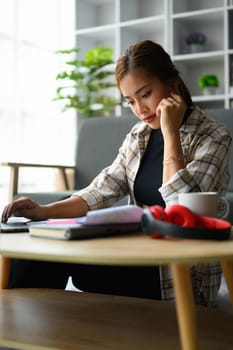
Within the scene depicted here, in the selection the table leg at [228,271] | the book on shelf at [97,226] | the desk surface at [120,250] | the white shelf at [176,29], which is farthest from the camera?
the white shelf at [176,29]

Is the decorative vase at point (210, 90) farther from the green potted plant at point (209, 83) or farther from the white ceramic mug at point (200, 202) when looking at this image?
the white ceramic mug at point (200, 202)

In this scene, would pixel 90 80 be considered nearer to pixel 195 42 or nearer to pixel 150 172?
pixel 195 42

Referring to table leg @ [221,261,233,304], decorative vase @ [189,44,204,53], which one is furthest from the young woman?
decorative vase @ [189,44,204,53]

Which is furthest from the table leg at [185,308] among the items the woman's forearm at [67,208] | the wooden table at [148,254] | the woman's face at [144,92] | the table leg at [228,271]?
the woman's face at [144,92]

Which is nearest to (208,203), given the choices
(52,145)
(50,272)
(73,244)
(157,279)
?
(73,244)

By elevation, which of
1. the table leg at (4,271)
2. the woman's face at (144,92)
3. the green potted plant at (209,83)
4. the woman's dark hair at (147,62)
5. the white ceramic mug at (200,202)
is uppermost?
the green potted plant at (209,83)

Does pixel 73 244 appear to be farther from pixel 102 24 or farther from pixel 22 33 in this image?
pixel 102 24

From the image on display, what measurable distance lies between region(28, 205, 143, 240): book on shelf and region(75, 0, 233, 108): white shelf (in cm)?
338

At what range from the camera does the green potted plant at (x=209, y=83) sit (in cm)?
450

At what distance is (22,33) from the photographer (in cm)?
481

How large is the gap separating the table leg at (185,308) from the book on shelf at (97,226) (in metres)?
0.21

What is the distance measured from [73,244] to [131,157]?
801mm

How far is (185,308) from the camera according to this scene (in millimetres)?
961

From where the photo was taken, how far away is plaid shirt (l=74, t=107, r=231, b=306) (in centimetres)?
147
